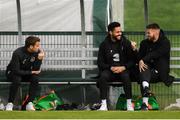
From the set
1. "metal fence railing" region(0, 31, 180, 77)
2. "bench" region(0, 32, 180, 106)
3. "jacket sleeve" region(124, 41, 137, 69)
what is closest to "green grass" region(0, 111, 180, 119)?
"jacket sleeve" region(124, 41, 137, 69)

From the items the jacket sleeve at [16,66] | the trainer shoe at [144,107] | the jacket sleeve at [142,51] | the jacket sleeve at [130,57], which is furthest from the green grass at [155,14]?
the jacket sleeve at [16,66]

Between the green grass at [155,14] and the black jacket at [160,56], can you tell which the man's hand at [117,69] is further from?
the green grass at [155,14]

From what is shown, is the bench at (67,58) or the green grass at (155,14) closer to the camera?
the bench at (67,58)

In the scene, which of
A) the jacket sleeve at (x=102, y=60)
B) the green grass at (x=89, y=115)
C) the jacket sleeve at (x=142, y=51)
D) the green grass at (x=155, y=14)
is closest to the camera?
the green grass at (x=89, y=115)

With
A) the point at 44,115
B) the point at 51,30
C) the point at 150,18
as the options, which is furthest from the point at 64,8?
the point at 44,115

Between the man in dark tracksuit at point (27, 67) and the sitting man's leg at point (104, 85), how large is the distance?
3.51 ft

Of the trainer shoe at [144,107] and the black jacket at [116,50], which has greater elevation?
the black jacket at [116,50]

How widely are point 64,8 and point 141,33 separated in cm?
166

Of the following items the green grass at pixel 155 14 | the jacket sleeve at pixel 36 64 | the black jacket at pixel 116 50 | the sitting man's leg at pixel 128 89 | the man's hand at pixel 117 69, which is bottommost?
the sitting man's leg at pixel 128 89

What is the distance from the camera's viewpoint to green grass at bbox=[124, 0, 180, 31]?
50.7 feet

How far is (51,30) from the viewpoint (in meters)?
15.0

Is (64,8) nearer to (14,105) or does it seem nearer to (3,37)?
(3,37)

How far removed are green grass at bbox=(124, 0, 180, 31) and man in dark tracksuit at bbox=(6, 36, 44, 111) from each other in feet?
8.71

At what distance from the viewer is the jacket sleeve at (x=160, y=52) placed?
13.2 m
